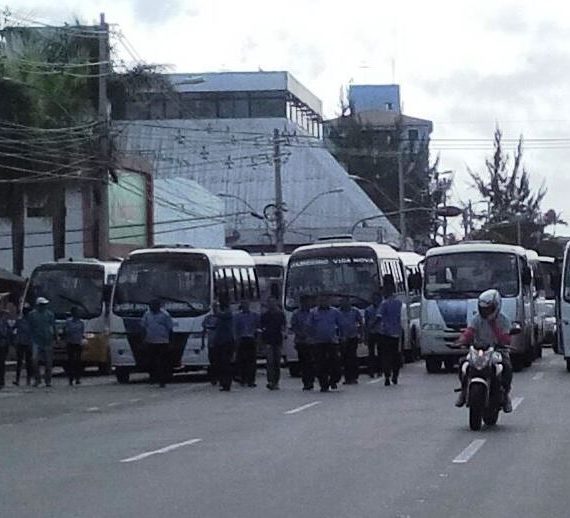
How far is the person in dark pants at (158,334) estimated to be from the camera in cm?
3194

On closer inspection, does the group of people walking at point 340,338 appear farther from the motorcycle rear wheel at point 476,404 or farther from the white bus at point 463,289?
the motorcycle rear wheel at point 476,404

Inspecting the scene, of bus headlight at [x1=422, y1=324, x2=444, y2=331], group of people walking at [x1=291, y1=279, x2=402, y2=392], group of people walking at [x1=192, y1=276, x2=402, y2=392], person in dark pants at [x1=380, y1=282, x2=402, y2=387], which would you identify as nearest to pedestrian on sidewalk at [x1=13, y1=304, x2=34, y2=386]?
group of people walking at [x1=192, y1=276, x2=402, y2=392]

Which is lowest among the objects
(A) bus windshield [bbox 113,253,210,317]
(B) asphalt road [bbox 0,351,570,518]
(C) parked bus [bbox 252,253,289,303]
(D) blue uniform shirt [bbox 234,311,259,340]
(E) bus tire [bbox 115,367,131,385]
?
(B) asphalt road [bbox 0,351,570,518]

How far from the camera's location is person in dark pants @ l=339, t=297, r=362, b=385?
30.8 m

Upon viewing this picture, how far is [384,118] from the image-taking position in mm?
125062

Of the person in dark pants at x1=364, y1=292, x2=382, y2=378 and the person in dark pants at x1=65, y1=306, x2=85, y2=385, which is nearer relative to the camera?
the person in dark pants at x1=364, y1=292, x2=382, y2=378

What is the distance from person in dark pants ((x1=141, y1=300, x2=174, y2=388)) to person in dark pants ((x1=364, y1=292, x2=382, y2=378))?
13.4 ft

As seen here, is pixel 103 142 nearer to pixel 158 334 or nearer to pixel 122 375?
pixel 122 375

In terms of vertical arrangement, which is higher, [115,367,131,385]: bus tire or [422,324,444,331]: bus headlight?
[422,324,444,331]: bus headlight

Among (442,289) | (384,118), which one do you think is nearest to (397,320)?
(442,289)

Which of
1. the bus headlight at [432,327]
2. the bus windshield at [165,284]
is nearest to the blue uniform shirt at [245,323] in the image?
the bus windshield at [165,284]

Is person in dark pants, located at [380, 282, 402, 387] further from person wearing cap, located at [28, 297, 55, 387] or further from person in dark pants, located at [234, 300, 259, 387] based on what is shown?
person wearing cap, located at [28, 297, 55, 387]

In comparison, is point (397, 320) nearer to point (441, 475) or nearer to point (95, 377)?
point (95, 377)

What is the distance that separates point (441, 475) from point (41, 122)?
112ft
